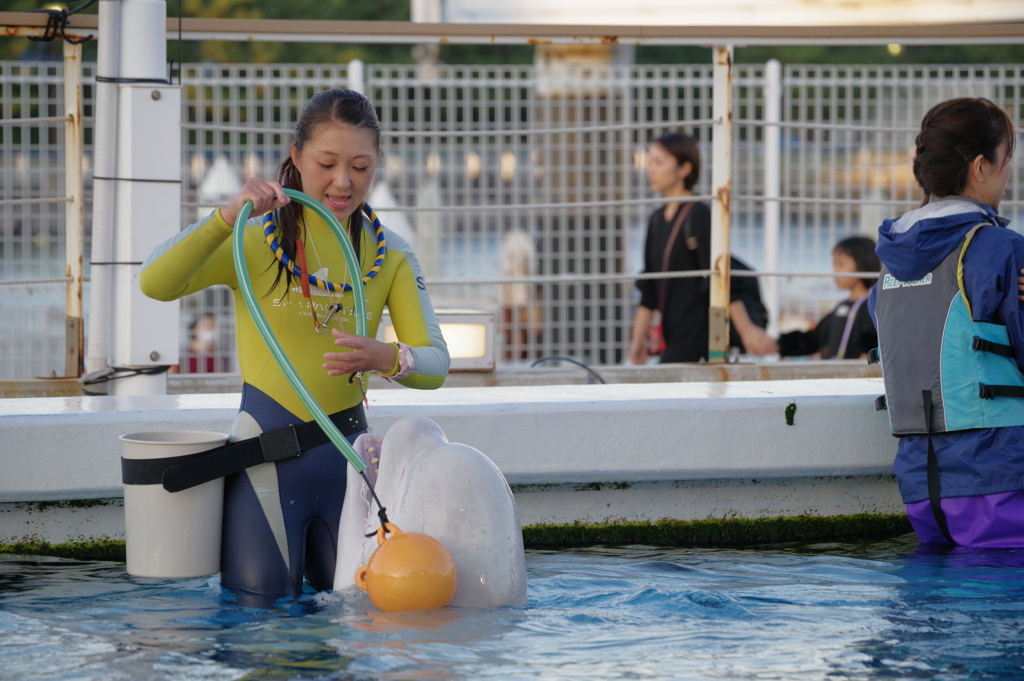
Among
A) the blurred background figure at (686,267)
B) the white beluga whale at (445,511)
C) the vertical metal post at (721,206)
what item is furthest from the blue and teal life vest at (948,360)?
the blurred background figure at (686,267)

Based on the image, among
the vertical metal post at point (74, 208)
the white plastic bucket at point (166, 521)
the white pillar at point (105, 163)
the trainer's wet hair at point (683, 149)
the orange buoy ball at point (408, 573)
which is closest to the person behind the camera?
the orange buoy ball at point (408, 573)

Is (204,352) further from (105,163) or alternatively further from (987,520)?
(987,520)

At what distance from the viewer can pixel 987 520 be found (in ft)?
13.4

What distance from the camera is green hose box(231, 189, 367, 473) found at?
3016 mm

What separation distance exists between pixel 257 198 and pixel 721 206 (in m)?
3.98

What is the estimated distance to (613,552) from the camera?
4477mm

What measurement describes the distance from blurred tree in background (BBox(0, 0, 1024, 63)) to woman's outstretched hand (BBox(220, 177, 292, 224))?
23.7m

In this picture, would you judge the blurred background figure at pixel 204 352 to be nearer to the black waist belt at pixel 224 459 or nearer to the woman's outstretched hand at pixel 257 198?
the black waist belt at pixel 224 459

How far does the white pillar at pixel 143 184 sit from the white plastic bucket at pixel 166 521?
181cm

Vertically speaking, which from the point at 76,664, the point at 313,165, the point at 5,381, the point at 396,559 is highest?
the point at 313,165

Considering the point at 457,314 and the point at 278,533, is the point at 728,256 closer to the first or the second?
the point at 457,314

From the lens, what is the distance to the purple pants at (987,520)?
4.07 metres

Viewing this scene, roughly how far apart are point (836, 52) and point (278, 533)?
1095 inches

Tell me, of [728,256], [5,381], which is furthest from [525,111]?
[5,381]
